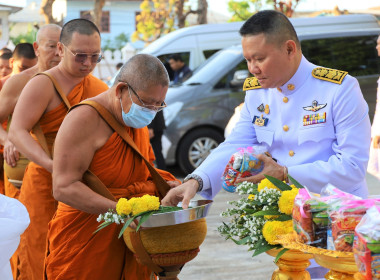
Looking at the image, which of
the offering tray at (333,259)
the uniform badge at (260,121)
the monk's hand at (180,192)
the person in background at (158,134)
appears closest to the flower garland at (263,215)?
the offering tray at (333,259)

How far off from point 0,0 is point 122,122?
7.77 m

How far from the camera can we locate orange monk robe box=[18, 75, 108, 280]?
14.2 feet

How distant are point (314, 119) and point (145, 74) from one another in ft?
2.73

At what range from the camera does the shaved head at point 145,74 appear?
3184 millimetres

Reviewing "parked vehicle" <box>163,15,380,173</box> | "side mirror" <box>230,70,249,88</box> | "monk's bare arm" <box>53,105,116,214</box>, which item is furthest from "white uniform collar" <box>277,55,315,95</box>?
"side mirror" <box>230,70,249,88</box>

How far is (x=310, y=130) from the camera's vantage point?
3.04m

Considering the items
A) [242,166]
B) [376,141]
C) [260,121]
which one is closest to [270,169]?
[242,166]

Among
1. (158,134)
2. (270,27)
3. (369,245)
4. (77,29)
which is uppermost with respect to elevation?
(270,27)

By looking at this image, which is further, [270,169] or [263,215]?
[270,169]

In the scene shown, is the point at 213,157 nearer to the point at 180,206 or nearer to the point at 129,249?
the point at 180,206

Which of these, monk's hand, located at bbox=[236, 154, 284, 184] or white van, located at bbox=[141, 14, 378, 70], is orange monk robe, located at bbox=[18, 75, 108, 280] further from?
white van, located at bbox=[141, 14, 378, 70]

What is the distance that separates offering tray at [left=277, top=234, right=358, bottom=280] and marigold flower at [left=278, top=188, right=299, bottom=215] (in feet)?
0.48

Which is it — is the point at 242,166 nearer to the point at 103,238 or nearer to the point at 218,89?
the point at 103,238

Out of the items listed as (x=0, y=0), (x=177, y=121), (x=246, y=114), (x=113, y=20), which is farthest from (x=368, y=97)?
(x=113, y=20)
